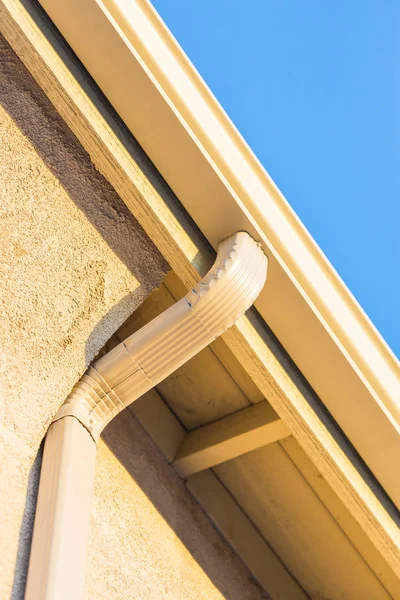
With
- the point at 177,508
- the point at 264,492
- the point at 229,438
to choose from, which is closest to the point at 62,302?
the point at 229,438

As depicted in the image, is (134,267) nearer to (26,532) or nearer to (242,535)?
(26,532)

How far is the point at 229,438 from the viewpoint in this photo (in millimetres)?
2301

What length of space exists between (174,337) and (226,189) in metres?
0.36

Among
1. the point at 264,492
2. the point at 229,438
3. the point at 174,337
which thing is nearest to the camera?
the point at 174,337

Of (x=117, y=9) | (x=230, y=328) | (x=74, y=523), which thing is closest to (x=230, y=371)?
(x=230, y=328)

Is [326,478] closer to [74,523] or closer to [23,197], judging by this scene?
[74,523]

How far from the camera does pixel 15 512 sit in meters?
1.75

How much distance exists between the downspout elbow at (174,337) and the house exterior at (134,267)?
0.05m

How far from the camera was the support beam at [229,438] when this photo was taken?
7.43ft

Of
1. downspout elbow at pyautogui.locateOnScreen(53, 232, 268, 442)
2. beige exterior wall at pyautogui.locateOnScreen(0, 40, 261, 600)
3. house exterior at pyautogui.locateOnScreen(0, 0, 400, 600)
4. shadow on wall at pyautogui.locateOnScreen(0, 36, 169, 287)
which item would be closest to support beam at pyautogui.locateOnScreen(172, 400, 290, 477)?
house exterior at pyautogui.locateOnScreen(0, 0, 400, 600)

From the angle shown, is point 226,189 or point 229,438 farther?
point 229,438

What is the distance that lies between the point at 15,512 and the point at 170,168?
84 centimetres

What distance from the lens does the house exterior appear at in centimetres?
193

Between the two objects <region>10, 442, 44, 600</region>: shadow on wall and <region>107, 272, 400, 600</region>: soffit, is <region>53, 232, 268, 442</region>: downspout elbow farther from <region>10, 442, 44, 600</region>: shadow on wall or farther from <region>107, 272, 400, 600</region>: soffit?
<region>107, 272, 400, 600</region>: soffit
